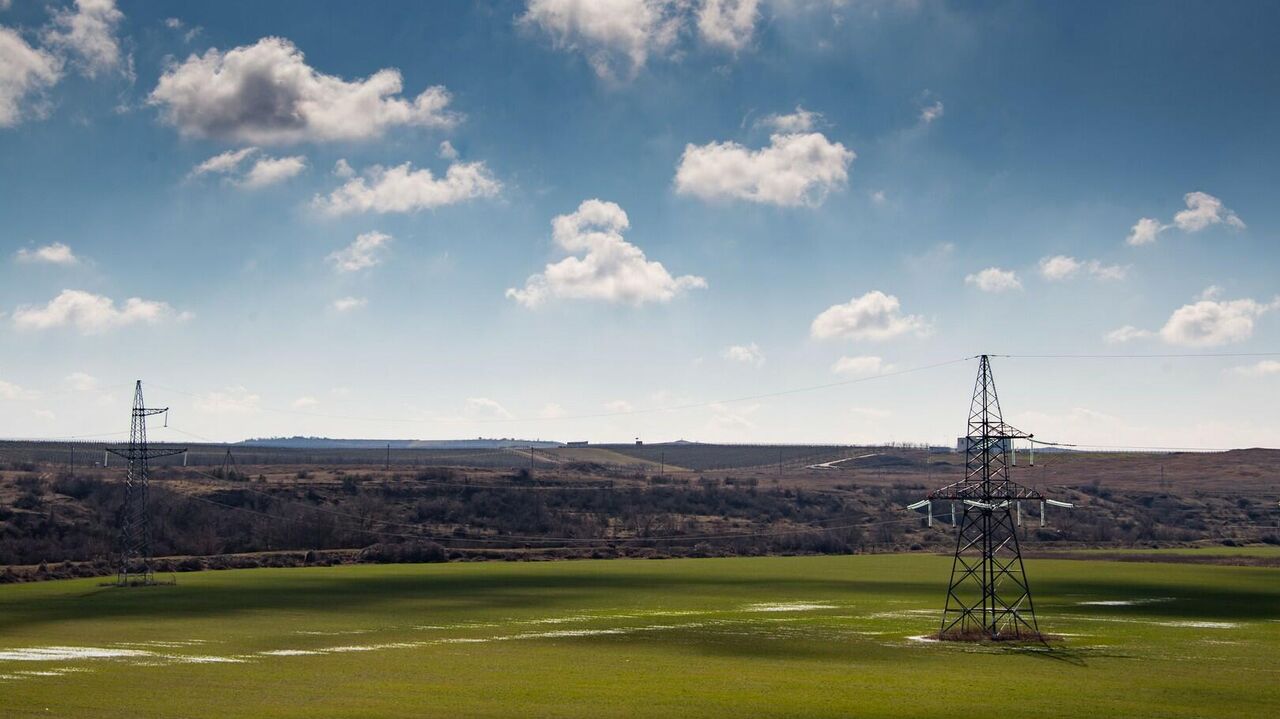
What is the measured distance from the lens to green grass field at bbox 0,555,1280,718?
4084 centimetres

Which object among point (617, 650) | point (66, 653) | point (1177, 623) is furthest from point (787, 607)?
point (66, 653)

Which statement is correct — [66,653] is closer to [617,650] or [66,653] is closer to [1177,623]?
[617,650]

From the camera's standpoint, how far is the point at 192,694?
41.4 m

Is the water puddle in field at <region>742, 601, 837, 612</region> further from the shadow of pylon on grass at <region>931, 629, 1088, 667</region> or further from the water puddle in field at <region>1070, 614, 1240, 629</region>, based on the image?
the shadow of pylon on grass at <region>931, 629, 1088, 667</region>

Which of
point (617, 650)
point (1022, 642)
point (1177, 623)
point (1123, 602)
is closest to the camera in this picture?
point (617, 650)

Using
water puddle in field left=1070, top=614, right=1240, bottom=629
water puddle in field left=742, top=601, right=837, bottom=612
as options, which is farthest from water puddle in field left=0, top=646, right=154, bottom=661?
water puddle in field left=1070, top=614, right=1240, bottom=629

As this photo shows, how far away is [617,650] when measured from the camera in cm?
5638

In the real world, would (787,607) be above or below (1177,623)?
below

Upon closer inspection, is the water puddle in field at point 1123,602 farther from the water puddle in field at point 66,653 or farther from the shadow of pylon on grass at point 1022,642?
the water puddle in field at point 66,653

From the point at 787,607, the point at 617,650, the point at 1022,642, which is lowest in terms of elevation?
the point at 787,607

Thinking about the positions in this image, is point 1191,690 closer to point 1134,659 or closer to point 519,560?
point 1134,659

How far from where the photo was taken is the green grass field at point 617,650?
134 feet

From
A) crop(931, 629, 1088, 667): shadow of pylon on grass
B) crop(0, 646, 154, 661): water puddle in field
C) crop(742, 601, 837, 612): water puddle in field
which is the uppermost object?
crop(0, 646, 154, 661): water puddle in field

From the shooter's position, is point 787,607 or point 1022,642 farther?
point 787,607
